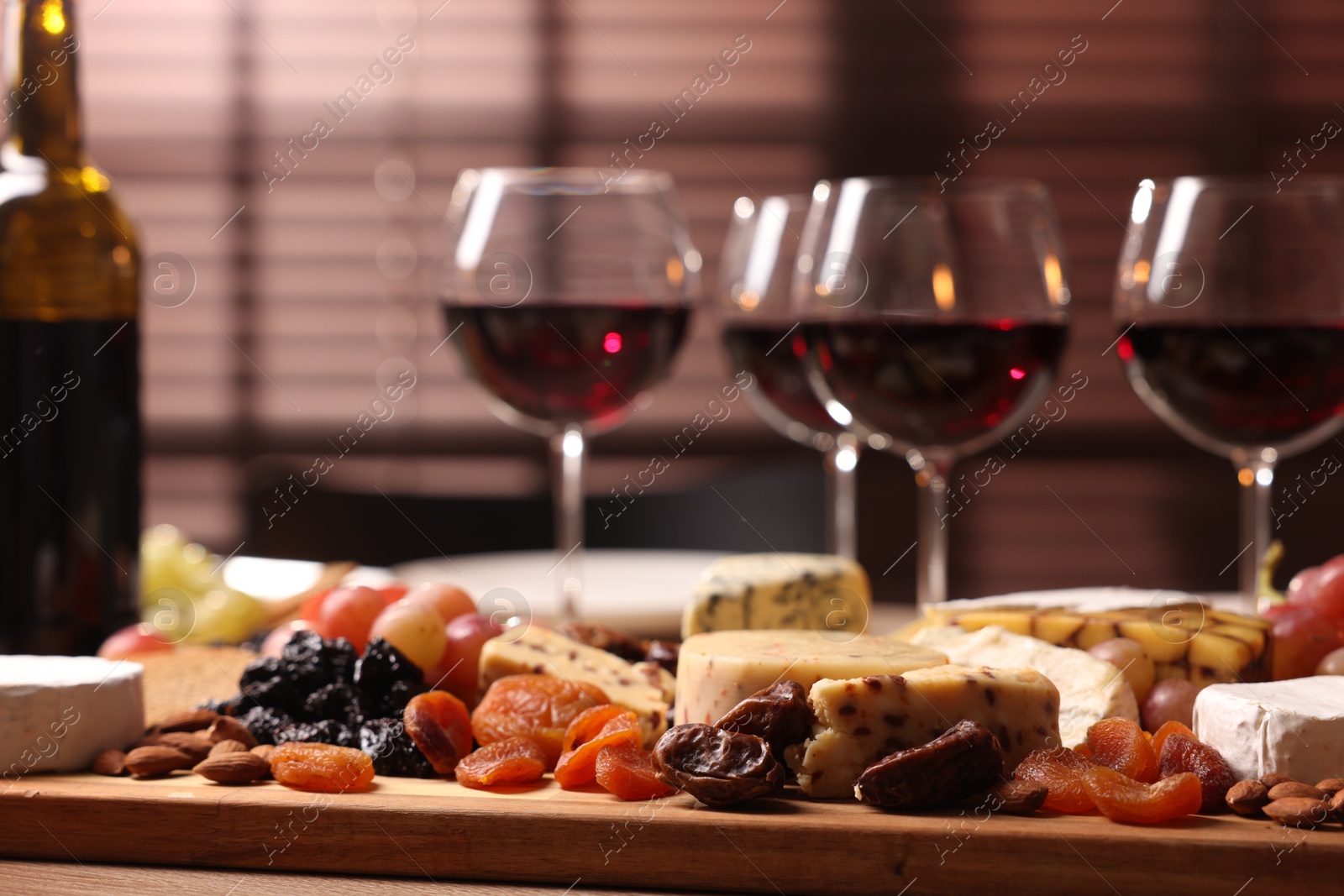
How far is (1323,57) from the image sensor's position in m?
3.64

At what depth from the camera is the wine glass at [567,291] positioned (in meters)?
1.13

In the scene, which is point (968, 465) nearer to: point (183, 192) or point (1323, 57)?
point (1323, 57)

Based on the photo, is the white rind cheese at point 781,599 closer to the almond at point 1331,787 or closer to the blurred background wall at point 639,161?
the almond at point 1331,787

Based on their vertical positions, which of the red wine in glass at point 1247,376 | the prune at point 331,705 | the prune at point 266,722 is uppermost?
the red wine in glass at point 1247,376

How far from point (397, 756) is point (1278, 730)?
476 mm

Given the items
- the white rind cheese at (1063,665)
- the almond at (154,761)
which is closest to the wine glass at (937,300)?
the white rind cheese at (1063,665)

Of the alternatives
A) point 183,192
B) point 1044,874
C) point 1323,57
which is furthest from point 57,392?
point 1323,57

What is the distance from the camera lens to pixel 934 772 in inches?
26.9

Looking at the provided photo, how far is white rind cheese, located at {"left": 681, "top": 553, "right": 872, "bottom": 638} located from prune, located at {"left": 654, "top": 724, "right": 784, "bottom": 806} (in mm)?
340

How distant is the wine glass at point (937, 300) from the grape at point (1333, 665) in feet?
0.86

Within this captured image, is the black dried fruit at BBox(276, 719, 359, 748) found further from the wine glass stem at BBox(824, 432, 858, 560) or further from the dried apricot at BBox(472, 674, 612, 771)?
the wine glass stem at BBox(824, 432, 858, 560)

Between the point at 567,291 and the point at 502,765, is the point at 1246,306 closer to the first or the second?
the point at 567,291

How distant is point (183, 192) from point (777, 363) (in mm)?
3010

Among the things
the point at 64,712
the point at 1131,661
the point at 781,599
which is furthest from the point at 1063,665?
the point at 64,712
